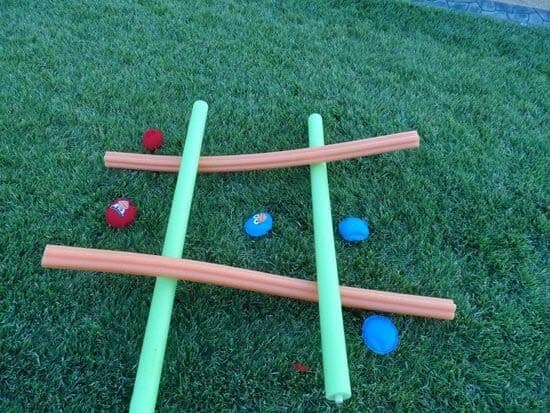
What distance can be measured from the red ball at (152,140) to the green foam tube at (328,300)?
65 centimetres

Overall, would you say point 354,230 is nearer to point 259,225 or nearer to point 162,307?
point 259,225

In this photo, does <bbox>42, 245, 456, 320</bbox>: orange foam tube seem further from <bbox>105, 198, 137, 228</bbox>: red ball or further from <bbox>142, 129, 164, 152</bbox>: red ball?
<bbox>142, 129, 164, 152</bbox>: red ball

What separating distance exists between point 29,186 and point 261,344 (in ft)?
3.52

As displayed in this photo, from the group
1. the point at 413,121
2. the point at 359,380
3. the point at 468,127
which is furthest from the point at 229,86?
the point at 359,380

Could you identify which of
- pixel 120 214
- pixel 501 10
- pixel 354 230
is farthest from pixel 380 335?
pixel 501 10

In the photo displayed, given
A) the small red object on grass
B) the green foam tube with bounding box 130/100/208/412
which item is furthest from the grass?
the green foam tube with bounding box 130/100/208/412

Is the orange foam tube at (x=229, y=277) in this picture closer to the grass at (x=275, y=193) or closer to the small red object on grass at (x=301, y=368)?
the grass at (x=275, y=193)


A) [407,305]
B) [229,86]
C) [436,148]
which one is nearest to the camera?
[407,305]

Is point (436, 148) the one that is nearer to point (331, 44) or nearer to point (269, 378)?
point (331, 44)

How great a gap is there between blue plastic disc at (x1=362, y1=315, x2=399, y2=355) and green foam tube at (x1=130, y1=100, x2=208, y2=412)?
1.92 feet

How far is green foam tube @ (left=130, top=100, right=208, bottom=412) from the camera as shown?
4.43ft

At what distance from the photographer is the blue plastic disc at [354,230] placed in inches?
73.2

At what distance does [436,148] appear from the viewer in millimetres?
2270

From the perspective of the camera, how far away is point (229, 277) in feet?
5.09
